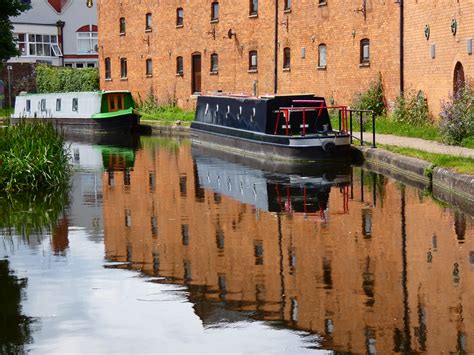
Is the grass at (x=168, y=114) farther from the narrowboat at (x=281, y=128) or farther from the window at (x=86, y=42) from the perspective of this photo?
the window at (x=86, y=42)

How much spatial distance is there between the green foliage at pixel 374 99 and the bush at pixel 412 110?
4.89 feet

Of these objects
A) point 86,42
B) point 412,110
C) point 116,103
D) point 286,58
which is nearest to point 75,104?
point 116,103

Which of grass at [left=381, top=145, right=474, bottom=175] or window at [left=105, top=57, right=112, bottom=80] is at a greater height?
window at [left=105, top=57, right=112, bottom=80]

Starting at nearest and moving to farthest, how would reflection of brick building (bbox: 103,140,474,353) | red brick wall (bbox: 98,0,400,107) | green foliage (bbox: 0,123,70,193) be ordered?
reflection of brick building (bbox: 103,140,474,353)
green foliage (bbox: 0,123,70,193)
red brick wall (bbox: 98,0,400,107)

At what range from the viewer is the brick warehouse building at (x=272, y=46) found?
25.6 m

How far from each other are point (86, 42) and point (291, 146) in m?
45.9

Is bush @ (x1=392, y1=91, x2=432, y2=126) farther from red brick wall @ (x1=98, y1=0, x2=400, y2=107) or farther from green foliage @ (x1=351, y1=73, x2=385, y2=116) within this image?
green foliage @ (x1=351, y1=73, x2=385, y2=116)

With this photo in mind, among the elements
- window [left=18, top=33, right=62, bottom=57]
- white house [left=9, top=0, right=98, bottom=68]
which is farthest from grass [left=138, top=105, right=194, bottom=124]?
white house [left=9, top=0, right=98, bottom=68]

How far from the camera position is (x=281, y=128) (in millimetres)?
22672

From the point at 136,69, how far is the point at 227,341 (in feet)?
118

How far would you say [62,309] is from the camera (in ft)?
27.6

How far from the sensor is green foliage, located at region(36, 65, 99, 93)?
47.6 m

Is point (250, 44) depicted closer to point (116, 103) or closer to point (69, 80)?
point (116, 103)

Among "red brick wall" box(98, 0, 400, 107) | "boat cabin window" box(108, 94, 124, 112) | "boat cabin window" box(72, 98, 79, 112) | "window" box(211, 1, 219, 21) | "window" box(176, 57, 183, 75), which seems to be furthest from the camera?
"window" box(176, 57, 183, 75)
